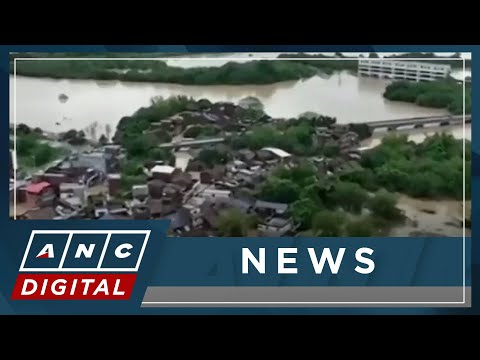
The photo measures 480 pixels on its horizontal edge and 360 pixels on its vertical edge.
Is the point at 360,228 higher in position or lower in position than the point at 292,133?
lower

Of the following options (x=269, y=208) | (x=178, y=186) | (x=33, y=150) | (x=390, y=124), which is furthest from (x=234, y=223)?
(x=33, y=150)

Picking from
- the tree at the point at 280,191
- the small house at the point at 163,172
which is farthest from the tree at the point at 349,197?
the small house at the point at 163,172

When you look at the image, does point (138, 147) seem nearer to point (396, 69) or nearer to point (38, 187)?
point (38, 187)

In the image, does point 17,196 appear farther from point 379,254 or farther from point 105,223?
point 379,254

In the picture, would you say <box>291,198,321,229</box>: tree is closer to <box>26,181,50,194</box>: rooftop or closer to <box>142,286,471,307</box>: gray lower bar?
<box>142,286,471,307</box>: gray lower bar

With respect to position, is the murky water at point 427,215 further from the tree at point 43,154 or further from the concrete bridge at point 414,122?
the tree at point 43,154

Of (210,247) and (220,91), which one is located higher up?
(220,91)

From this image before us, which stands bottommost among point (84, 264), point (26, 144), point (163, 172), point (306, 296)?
point (306, 296)

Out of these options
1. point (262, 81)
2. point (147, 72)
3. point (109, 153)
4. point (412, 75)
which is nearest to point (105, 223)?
point (109, 153)
